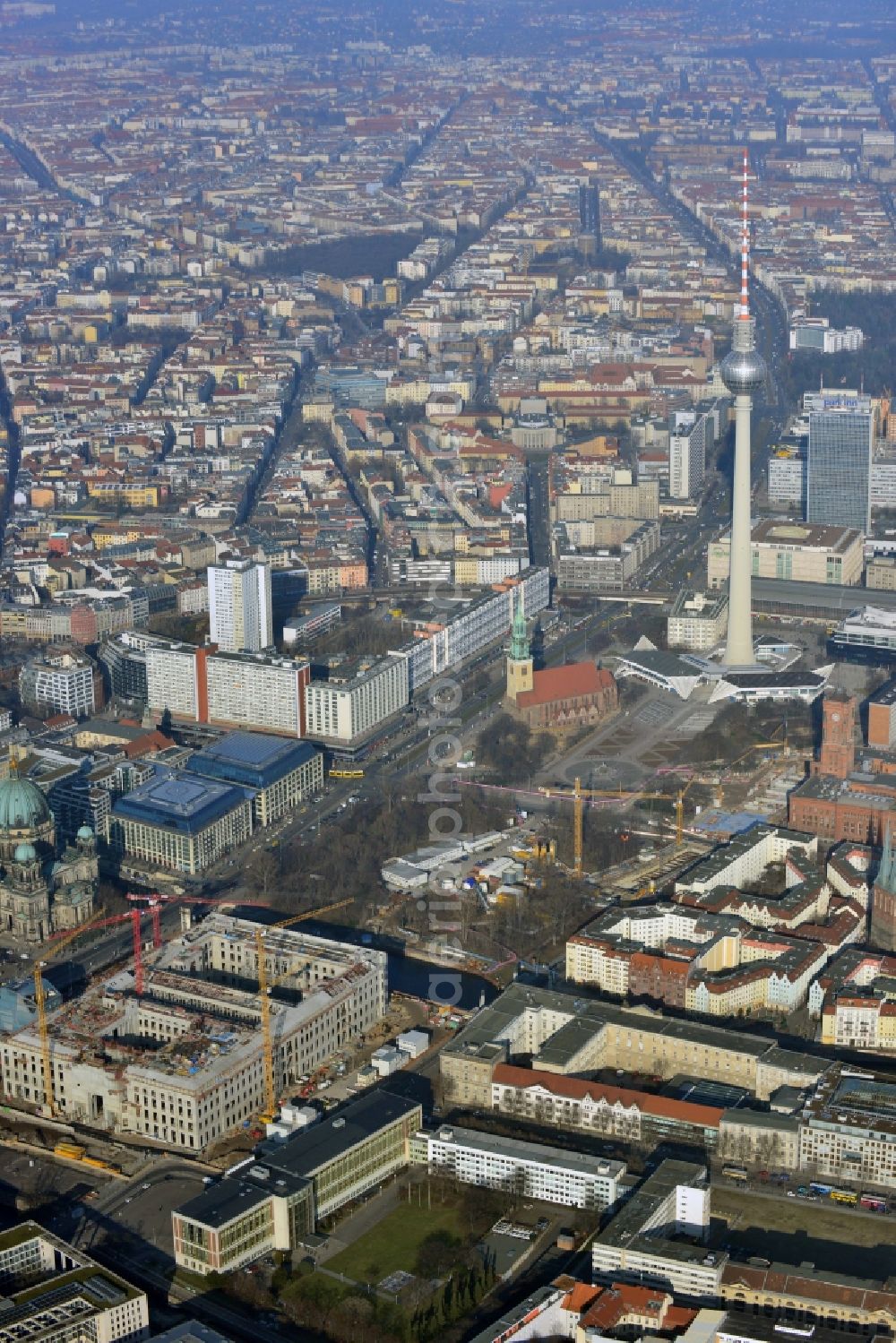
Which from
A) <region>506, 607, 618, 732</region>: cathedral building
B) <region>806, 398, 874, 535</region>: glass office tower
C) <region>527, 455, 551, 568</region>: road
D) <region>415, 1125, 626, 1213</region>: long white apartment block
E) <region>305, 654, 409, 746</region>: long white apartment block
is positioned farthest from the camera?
<region>806, 398, 874, 535</region>: glass office tower

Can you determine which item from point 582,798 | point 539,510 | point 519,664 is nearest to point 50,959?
point 582,798

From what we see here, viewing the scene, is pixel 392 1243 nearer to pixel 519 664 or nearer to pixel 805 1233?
pixel 805 1233

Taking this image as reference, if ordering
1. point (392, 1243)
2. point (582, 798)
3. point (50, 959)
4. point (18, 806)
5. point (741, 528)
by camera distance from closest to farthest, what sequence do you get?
point (392, 1243) → point (50, 959) → point (18, 806) → point (582, 798) → point (741, 528)

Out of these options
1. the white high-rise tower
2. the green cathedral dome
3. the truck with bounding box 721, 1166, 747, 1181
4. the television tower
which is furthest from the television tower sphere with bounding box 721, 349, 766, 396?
the truck with bounding box 721, 1166, 747, 1181

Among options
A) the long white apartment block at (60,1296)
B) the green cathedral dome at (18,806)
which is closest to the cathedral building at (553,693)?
the green cathedral dome at (18,806)

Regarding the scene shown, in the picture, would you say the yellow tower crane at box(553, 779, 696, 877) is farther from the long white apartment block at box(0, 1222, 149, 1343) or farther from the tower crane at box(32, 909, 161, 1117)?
the long white apartment block at box(0, 1222, 149, 1343)

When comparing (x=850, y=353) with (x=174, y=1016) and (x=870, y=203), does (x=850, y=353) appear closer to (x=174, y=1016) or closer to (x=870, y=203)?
(x=870, y=203)
